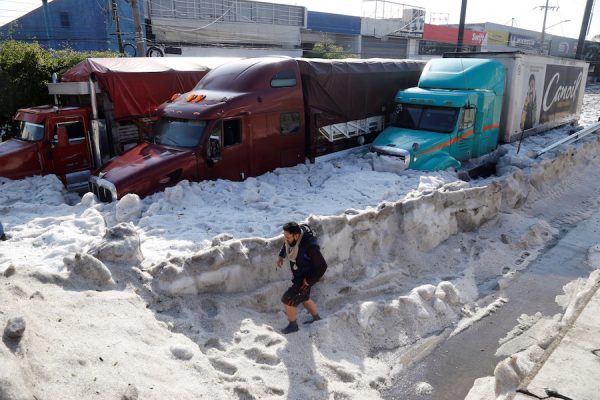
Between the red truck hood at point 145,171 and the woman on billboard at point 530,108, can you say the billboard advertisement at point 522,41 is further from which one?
the red truck hood at point 145,171

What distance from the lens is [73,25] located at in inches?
1212

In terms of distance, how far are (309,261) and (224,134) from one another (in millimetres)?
4559

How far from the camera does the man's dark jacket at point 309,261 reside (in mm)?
5500

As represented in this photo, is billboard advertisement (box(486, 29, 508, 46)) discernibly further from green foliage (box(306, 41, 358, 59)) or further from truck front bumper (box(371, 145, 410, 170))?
truck front bumper (box(371, 145, 410, 170))

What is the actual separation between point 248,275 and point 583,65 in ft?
60.4

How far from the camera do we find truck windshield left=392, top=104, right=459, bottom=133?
11.3m

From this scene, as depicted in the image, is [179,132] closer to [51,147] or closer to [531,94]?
[51,147]

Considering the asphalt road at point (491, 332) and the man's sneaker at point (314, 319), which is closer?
the asphalt road at point (491, 332)

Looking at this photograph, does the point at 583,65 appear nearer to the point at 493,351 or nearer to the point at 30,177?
the point at 493,351

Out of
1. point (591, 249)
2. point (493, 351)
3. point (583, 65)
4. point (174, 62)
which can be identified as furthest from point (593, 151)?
point (174, 62)

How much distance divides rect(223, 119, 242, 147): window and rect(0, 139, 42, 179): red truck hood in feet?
14.1

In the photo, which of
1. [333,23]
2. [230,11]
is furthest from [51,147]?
[333,23]

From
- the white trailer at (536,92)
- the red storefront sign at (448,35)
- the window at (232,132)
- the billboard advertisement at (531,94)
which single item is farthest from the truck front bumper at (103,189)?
the red storefront sign at (448,35)

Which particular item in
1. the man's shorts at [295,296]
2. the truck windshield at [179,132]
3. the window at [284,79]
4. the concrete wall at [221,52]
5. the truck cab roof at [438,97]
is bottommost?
the man's shorts at [295,296]
